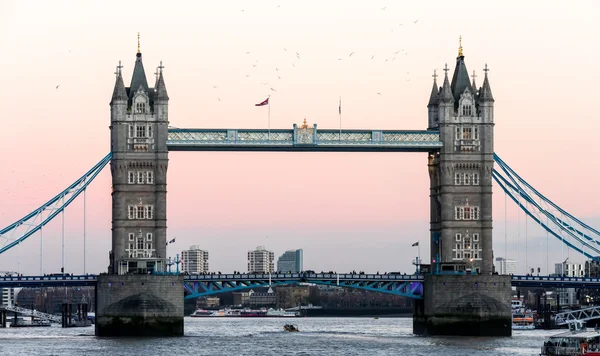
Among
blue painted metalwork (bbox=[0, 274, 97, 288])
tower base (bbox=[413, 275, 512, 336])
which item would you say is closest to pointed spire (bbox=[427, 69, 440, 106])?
tower base (bbox=[413, 275, 512, 336])

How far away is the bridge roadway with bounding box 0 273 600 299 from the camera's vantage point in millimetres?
152375

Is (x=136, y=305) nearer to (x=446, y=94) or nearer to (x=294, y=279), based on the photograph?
(x=294, y=279)

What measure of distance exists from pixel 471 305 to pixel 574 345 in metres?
37.4

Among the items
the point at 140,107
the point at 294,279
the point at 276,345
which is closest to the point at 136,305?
the point at 276,345

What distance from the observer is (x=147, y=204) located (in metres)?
152

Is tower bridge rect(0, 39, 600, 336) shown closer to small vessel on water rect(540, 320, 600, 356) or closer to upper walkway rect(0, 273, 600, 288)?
upper walkway rect(0, 273, 600, 288)

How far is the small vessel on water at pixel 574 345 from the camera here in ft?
368

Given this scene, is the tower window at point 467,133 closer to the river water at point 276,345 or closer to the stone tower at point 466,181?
the stone tower at point 466,181

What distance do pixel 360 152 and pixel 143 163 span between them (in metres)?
22.7

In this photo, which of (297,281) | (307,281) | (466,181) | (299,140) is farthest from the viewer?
(466,181)

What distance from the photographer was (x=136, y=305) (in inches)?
5768

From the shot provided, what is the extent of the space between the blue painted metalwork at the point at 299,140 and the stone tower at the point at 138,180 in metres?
2.18

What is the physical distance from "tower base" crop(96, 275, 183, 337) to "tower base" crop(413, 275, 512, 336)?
26.4 meters

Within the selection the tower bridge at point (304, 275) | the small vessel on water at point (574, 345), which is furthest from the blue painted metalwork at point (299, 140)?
the small vessel on water at point (574, 345)
